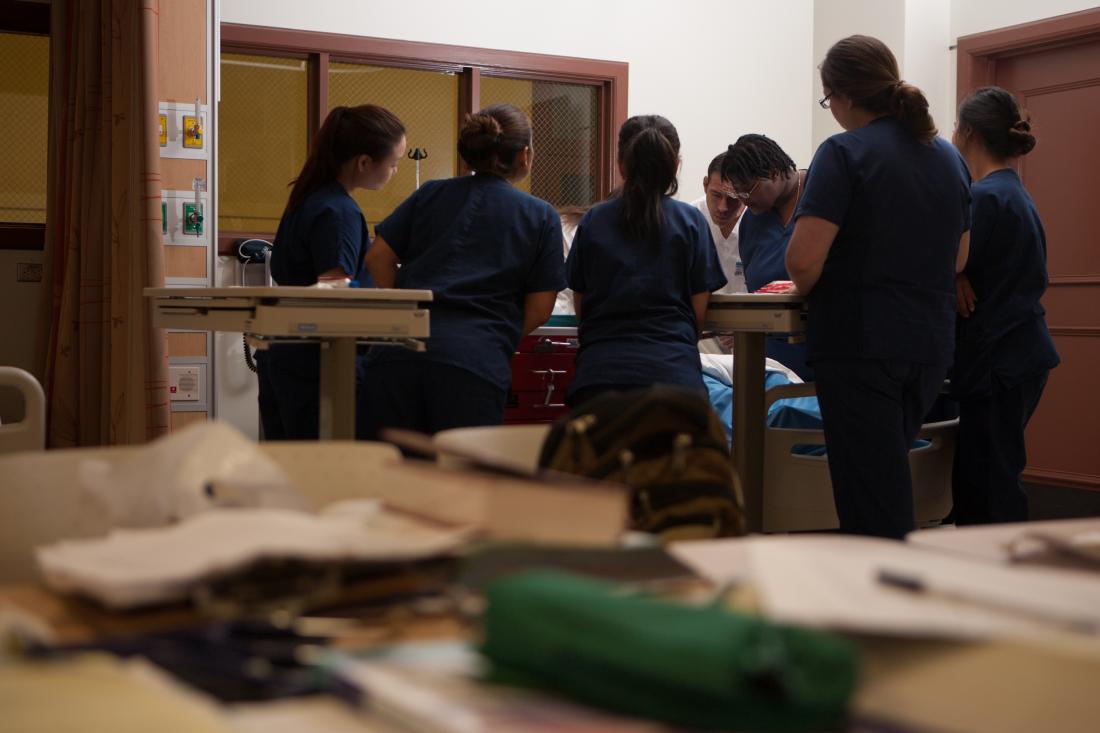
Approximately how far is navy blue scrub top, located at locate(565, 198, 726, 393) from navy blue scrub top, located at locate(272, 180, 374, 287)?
2.24ft

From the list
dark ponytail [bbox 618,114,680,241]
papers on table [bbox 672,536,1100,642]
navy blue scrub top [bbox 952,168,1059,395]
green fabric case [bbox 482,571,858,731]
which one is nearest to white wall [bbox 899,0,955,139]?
navy blue scrub top [bbox 952,168,1059,395]

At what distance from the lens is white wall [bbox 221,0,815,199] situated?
653 centimetres

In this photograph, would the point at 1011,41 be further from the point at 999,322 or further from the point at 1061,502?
the point at 999,322

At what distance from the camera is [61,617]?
760 mm

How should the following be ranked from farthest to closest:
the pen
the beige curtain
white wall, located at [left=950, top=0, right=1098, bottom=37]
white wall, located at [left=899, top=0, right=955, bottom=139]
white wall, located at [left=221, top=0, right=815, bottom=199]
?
white wall, located at [left=899, top=0, right=955, bottom=139] < white wall, located at [left=221, top=0, right=815, bottom=199] < white wall, located at [left=950, top=0, right=1098, bottom=37] < the beige curtain < the pen

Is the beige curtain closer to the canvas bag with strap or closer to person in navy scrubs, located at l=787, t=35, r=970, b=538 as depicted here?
person in navy scrubs, located at l=787, t=35, r=970, b=538

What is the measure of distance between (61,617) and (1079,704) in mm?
589

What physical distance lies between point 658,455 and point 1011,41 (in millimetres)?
5806

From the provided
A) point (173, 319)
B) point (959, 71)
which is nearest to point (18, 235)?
point (173, 319)

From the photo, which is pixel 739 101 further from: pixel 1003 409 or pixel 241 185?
pixel 1003 409

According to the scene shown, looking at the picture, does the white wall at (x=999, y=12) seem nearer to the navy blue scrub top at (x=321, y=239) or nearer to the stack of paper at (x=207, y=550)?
the navy blue scrub top at (x=321, y=239)

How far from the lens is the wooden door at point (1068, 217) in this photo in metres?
6.02

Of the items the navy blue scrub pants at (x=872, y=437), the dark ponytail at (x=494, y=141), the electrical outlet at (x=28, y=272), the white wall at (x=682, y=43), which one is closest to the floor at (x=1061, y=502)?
the navy blue scrub pants at (x=872, y=437)

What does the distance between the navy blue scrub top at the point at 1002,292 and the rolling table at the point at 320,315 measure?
1649mm
